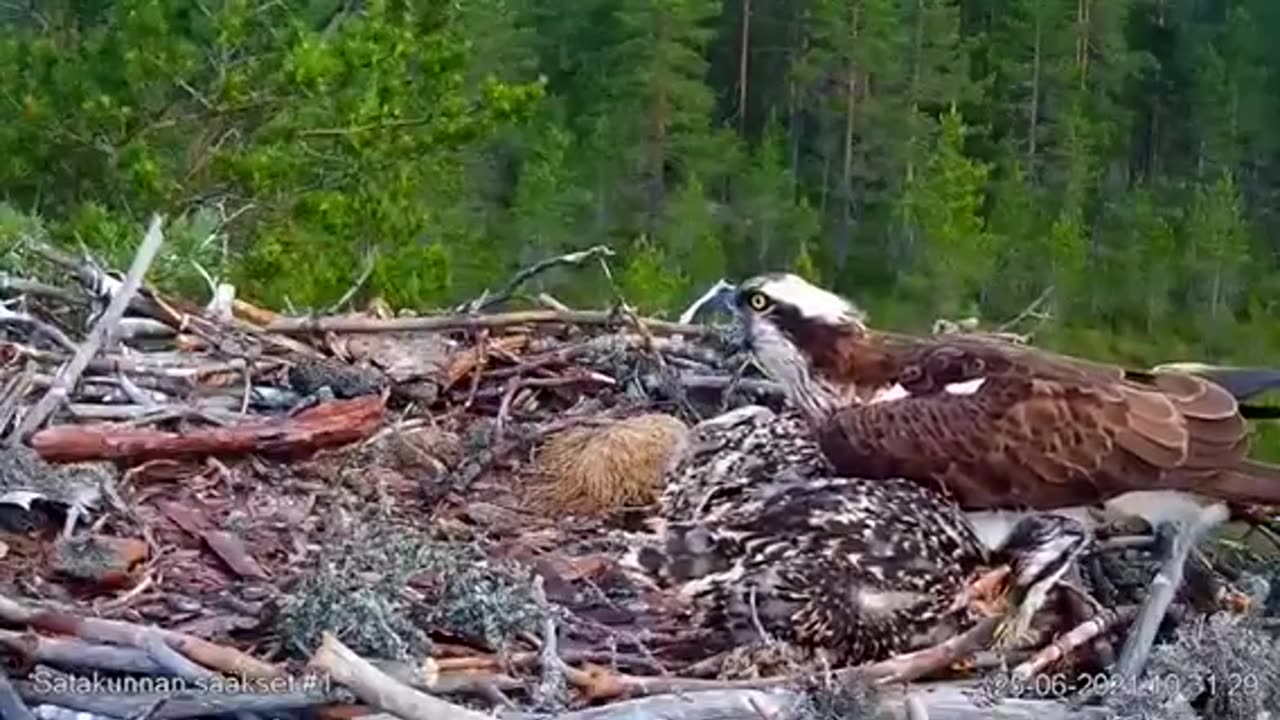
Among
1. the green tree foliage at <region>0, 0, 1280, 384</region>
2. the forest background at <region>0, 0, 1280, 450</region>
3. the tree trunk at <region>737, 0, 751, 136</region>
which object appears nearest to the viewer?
the forest background at <region>0, 0, 1280, 450</region>

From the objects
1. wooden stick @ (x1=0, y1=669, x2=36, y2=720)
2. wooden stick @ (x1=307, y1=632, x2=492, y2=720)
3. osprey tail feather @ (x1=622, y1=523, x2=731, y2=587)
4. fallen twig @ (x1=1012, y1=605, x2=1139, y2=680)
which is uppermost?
wooden stick @ (x1=307, y1=632, x2=492, y2=720)

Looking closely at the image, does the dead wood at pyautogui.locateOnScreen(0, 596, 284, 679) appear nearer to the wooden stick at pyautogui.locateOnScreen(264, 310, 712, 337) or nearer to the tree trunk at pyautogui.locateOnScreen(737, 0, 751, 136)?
the wooden stick at pyautogui.locateOnScreen(264, 310, 712, 337)

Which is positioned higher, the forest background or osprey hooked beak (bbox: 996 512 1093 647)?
osprey hooked beak (bbox: 996 512 1093 647)

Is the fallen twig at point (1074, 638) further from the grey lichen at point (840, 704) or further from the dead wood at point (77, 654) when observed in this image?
the dead wood at point (77, 654)

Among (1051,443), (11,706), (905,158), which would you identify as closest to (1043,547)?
(1051,443)

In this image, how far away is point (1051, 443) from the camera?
368 centimetres

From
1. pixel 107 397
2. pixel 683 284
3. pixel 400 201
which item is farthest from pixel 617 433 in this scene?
pixel 683 284

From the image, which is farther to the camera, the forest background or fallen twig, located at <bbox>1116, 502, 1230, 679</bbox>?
the forest background

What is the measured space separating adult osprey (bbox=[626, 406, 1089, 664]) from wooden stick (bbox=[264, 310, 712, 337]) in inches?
42.9

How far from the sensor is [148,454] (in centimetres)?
393

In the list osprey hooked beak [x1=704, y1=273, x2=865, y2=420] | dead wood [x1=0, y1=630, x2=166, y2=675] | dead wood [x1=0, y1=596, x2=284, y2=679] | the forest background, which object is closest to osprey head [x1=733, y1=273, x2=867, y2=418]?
osprey hooked beak [x1=704, y1=273, x2=865, y2=420]

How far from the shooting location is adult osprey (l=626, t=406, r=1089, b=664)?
3.27m

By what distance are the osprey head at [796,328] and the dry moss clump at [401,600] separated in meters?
0.84

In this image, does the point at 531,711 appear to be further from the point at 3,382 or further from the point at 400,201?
the point at 400,201
